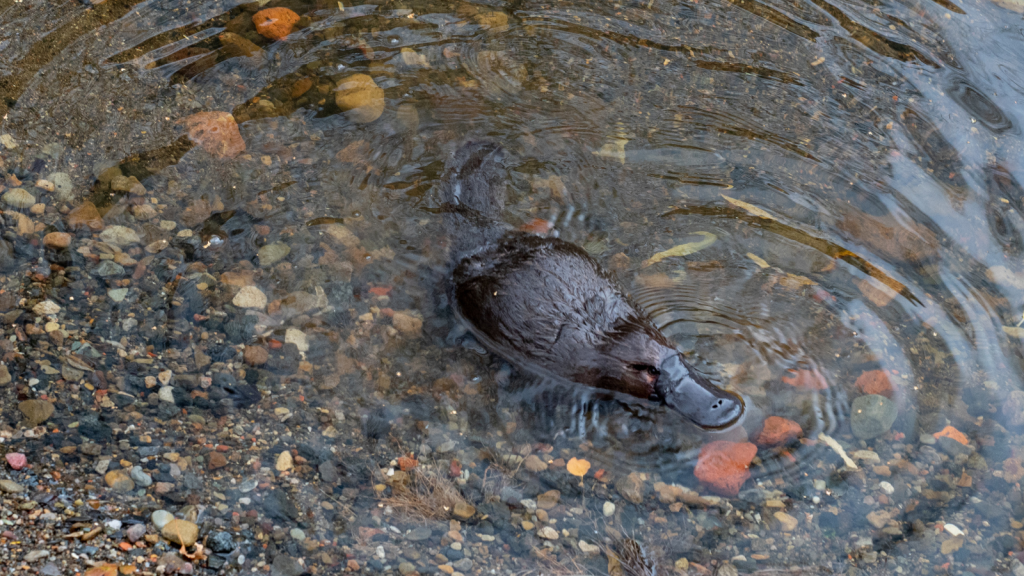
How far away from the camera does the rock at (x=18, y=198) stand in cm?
394

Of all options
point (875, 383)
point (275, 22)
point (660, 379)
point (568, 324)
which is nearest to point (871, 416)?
point (875, 383)

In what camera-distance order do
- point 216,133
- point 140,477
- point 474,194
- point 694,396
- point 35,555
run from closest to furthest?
point 35,555
point 140,477
point 694,396
point 474,194
point 216,133

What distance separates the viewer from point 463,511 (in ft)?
10.7

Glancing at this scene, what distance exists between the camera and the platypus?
3561 mm

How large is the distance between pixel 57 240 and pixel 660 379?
3600 millimetres

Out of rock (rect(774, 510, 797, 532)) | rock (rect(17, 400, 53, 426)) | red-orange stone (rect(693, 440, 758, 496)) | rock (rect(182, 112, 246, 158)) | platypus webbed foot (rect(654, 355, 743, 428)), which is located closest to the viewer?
rock (rect(17, 400, 53, 426))

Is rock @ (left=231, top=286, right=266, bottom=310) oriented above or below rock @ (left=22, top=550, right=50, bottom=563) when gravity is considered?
below

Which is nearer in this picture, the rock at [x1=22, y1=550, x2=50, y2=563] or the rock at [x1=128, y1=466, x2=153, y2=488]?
the rock at [x1=22, y1=550, x2=50, y2=563]

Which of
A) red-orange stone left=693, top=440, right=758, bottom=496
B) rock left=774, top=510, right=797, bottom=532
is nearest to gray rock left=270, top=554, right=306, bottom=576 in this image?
red-orange stone left=693, top=440, right=758, bottom=496

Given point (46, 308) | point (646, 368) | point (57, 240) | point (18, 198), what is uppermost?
point (18, 198)

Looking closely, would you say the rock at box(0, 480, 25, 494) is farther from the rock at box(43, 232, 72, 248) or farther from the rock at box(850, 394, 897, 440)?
the rock at box(850, 394, 897, 440)

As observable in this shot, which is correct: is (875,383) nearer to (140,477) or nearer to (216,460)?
(216,460)

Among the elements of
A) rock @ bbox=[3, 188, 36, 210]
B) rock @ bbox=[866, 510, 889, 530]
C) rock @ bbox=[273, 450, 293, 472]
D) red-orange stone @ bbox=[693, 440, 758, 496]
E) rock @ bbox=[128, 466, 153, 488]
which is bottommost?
rock @ bbox=[866, 510, 889, 530]

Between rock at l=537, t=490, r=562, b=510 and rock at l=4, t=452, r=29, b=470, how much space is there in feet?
7.72
